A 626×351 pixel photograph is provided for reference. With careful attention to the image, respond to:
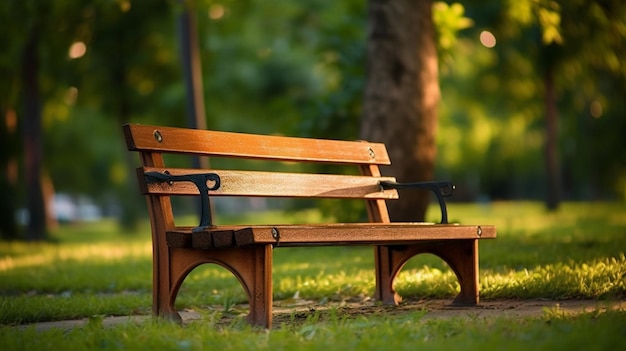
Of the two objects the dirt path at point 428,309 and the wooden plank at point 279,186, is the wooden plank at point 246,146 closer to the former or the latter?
the wooden plank at point 279,186

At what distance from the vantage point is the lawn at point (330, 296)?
16.3 ft

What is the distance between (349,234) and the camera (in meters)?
5.83

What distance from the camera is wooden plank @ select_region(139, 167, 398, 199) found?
6.12m

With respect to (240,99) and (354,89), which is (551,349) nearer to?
(354,89)

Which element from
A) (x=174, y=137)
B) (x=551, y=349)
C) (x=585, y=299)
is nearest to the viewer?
(x=551, y=349)

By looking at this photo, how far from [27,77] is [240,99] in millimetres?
7585

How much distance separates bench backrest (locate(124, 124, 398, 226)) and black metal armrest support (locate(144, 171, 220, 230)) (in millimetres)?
40

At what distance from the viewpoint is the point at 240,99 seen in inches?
1030

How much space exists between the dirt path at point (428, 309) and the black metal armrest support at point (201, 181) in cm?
75

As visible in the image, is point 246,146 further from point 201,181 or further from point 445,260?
point 445,260

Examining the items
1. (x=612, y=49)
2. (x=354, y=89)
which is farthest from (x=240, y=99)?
(x=612, y=49)

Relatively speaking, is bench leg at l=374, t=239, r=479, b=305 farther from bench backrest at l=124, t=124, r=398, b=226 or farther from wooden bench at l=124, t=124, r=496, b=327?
bench backrest at l=124, t=124, r=398, b=226

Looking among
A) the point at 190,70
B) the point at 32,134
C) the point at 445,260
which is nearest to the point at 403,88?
the point at 445,260

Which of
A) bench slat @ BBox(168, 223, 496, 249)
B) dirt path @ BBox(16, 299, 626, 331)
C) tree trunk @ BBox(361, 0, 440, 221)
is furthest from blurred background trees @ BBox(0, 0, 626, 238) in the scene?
bench slat @ BBox(168, 223, 496, 249)
